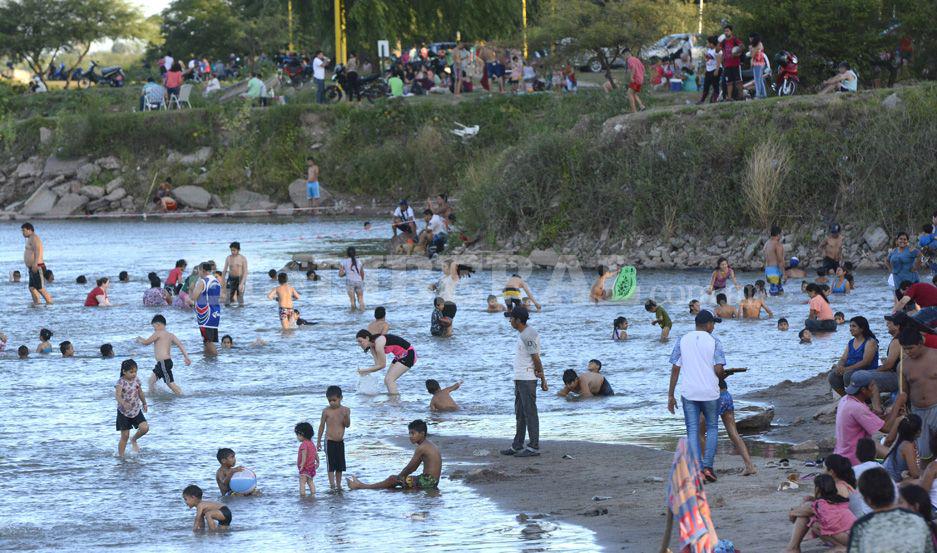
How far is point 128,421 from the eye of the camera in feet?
49.8

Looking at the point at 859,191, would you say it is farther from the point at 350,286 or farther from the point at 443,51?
the point at 443,51

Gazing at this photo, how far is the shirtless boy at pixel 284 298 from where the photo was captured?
24562 millimetres

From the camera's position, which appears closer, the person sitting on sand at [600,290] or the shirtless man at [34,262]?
the shirtless man at [34,262]

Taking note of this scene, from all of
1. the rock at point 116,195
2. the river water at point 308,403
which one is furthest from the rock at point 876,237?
the rock at point 116,195

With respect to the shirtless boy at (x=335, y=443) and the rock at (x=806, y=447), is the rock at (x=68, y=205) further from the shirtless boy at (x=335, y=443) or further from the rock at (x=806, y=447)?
the rock at (x=806, y=447)

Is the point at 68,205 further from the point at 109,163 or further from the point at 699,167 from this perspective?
the point at 699,167

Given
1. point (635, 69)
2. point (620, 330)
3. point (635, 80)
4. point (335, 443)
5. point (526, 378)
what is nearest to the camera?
point (335, 443)

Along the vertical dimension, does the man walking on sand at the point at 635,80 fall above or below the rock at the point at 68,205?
above

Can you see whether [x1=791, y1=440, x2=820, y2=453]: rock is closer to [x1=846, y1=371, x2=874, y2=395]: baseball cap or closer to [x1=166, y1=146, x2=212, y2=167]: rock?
[x1=846, y1=371, x2=874, y2=395]: baseball cap

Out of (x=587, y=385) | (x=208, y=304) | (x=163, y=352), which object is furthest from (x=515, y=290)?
(x=163, y=352)

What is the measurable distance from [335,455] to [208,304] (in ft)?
28.3

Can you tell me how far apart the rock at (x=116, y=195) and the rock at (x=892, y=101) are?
1273 inches

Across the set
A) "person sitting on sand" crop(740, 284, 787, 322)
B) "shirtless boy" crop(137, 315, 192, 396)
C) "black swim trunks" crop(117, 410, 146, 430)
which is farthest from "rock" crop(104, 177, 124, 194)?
"black swim trunks" crop(117, 410, 146, 430)

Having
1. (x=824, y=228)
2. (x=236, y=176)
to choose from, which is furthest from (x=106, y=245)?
(x=824, y=228)
